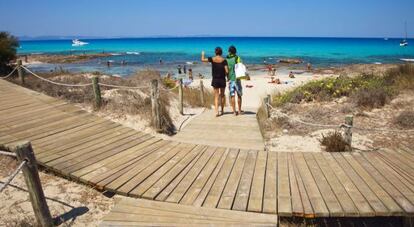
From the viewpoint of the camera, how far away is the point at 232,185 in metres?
4.82

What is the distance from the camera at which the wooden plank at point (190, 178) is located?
4512 mm

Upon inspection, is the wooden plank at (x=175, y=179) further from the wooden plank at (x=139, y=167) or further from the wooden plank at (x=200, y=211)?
the wooden plank at (x=139, y=167)

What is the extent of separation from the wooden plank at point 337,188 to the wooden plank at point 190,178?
2124mm

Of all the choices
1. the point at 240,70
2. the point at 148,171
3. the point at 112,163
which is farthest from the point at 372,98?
the point at 112,163

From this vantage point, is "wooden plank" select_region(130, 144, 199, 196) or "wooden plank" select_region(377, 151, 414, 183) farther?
"wooden plank" select_region(377, 151, 414, 183)

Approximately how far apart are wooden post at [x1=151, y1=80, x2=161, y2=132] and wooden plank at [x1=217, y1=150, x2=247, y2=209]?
3.00m

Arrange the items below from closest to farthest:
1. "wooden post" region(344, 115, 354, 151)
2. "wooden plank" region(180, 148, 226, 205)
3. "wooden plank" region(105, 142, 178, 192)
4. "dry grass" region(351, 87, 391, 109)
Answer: "wooden plank" region(180, 148, 226, 205) < "wooden plank" region(105, 142, 178, 192) < "wooden post" region(344, 115, 354, 151) < "dry grass" region(351, 87, 391, 109)

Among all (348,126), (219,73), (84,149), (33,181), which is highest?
(219,73)

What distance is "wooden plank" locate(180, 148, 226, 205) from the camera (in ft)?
14.6

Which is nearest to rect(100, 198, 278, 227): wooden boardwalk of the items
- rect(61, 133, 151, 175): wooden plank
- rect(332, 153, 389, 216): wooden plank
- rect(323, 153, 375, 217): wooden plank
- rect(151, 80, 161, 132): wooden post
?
rect(323, 153, 375, 217): wooden plank

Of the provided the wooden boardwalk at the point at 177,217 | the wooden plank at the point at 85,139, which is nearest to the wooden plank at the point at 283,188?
the wooden boardwalk at the point at 177,217

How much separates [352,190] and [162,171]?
3139mm

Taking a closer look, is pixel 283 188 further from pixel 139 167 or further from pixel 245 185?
pixel 139 167

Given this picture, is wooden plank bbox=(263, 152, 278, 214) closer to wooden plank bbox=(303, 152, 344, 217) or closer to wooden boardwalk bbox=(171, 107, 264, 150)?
wooden plank bbox=(303, 152, 344, 217)
